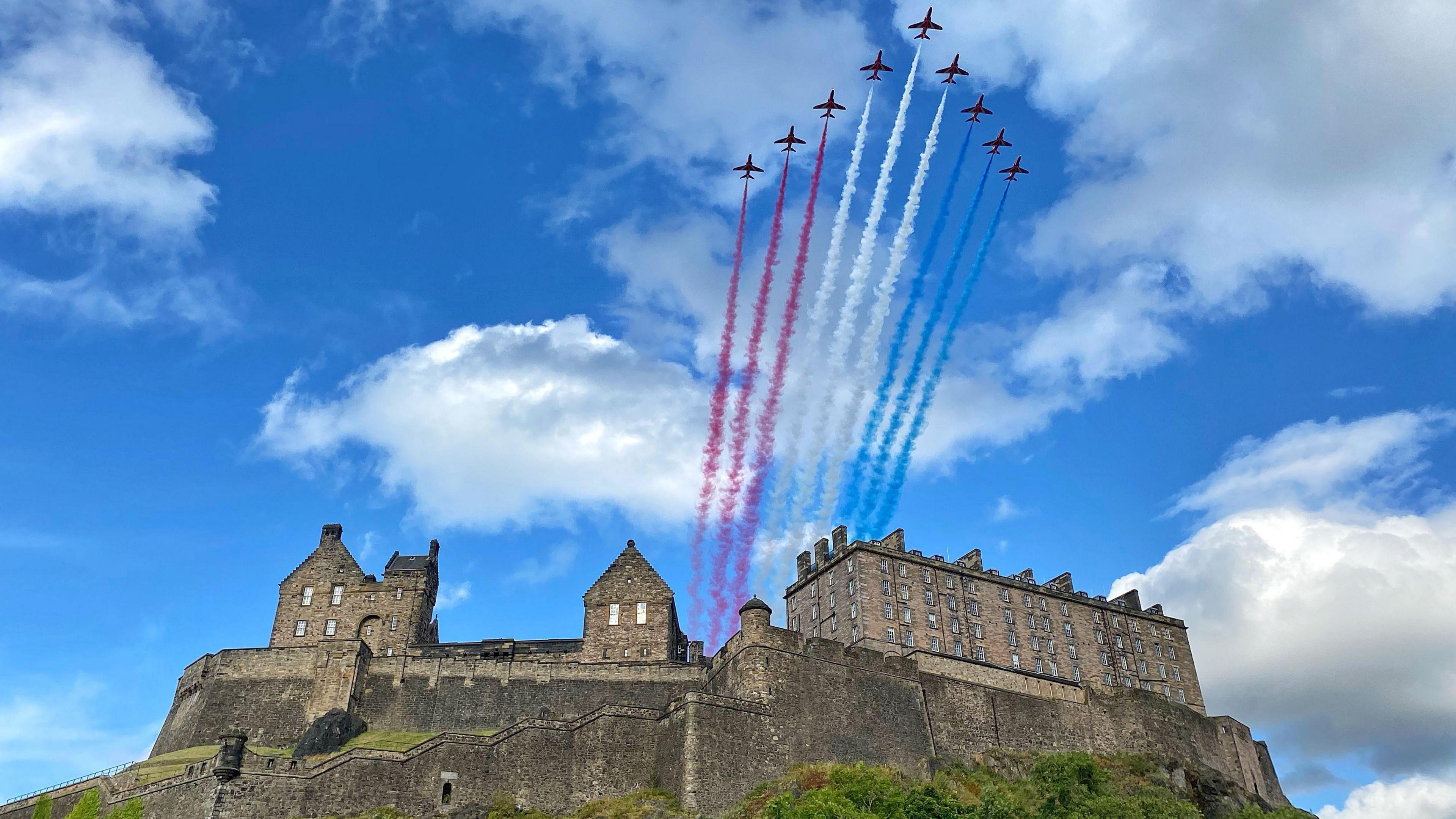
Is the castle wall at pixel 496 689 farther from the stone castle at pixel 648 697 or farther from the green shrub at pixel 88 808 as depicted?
the green shrub at pixel 88 808

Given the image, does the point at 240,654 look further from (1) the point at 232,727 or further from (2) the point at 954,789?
(2) the point at 954,789

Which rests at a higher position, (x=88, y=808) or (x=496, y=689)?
(x=496, y=689)

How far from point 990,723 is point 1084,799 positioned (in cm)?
1139

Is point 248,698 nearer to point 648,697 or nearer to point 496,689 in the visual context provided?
point 496,689

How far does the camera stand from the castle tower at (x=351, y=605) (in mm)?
72062

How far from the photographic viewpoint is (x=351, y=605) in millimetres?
73000

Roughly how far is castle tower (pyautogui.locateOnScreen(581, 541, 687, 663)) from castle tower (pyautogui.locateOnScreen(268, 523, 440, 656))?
35.9ft

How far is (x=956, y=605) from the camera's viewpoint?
263ft

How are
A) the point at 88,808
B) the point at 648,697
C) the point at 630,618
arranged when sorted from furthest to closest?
1. the point at 630,618
2. the point at 648,697
3. the point at 88,808

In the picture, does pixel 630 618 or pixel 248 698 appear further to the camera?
pixel 630 618

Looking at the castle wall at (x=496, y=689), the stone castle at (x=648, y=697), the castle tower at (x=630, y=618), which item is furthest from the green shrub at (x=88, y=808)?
the castle tower at (x=630, y=618)

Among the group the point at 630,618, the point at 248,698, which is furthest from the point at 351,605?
the point at 630,618

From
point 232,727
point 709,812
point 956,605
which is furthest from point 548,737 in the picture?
point 956,605

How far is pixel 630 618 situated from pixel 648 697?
22.5 feet
